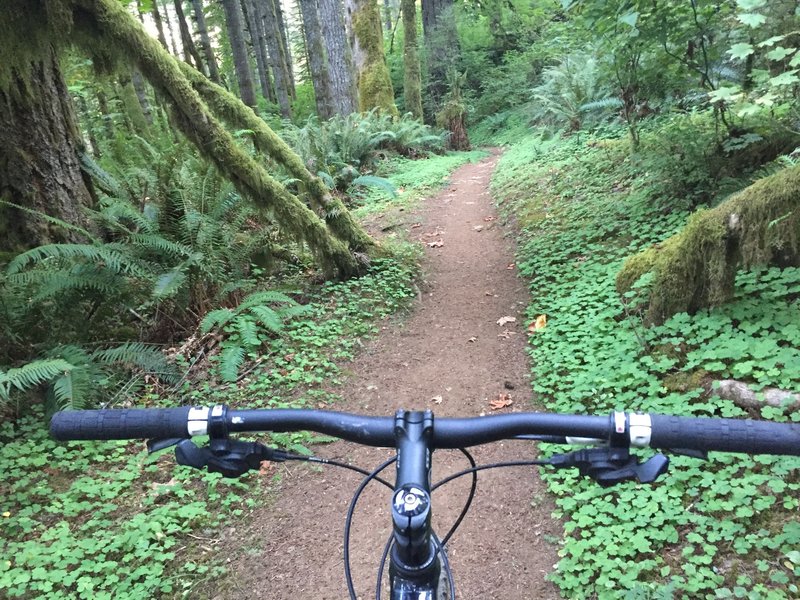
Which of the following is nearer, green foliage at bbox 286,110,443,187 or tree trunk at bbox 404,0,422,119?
green foliage at bbox 286,110,443,187

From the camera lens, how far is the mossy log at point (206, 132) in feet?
16.7

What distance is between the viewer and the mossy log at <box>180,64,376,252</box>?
6195 mm

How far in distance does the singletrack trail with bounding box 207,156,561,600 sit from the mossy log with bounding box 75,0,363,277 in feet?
4.74

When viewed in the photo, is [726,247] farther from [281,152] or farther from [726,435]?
[281,152]

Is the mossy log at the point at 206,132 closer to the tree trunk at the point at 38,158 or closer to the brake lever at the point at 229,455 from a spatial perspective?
the tree trunk at the point at 38,158

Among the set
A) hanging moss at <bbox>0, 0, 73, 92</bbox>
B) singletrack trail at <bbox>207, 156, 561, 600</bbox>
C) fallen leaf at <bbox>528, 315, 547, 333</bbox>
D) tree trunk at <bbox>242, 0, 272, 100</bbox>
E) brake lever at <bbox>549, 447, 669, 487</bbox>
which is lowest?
singletrack trail at <bbox>207, 156, 561, 600</bbox>

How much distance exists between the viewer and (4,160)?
5.43m

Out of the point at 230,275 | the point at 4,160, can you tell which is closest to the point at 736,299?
the point at 230,275

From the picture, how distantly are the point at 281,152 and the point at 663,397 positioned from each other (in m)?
5.16

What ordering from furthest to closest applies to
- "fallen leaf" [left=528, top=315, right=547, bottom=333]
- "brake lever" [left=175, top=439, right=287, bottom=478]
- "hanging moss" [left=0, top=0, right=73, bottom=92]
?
1. "fallen leaf" [left=528, top=315, right=547, bottom=333]
2. "hanging moss" [left=0, top=0, right=73, bottom=92]
3. "brake lever" [left=175, top=439, right=287, bottom=478]

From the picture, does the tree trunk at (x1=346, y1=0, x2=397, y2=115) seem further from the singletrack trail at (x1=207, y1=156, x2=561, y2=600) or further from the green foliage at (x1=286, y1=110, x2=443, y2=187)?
the singletrack trail at (x1=207, y1=156, x2=561, y2=600)

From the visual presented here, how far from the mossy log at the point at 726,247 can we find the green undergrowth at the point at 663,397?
0.16 meters

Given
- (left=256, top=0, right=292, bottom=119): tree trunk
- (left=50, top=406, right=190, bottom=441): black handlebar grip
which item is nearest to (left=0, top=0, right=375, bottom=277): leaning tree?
(left=50, top=406, right=190, bottom=441): black handlebar grip

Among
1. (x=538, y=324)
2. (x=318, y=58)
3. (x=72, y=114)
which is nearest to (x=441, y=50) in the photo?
(x=318, y=58)
